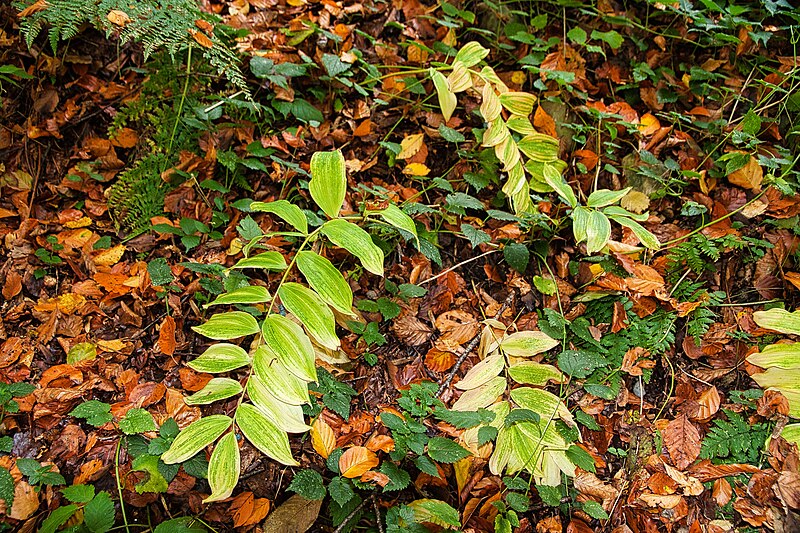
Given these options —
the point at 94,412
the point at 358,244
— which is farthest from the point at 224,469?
the point at 358,244

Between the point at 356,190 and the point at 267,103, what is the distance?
74 centimetres

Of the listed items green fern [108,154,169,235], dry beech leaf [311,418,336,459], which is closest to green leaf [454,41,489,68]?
green fern [108,154,169,235]

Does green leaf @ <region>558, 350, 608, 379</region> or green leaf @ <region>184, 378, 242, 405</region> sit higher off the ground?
green leaf @ <region>184, 378, 242, 405</region>

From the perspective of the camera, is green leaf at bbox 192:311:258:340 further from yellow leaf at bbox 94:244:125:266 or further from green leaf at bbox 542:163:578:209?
green leaf at bbox 542:163:578:209

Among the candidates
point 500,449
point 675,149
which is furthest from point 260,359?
point 675,149

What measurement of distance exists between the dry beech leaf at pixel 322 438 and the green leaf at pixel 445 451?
385 mm

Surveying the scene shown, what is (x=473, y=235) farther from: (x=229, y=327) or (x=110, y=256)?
(x=110, y=256)

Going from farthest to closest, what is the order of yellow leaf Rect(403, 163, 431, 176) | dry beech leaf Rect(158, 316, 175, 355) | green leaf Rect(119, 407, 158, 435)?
1. yellow leaf Rect(403, 163, 431, 176)
2. dry beech leaf Rect(158, 316, 175, 355)
3. green leaf Rect(119, 407, 158, 435)

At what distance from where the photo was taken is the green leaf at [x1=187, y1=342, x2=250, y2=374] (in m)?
1.75

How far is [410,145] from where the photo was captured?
2.76m

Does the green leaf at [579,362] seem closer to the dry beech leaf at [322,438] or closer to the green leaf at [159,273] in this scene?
the dry beech leaf at [322,438]

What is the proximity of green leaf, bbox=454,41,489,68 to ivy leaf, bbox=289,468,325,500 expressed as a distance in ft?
6.78

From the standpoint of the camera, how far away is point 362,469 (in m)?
1.81

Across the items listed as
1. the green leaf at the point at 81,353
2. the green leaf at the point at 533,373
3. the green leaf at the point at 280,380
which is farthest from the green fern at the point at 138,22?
the green leaf at the point at 533,373
